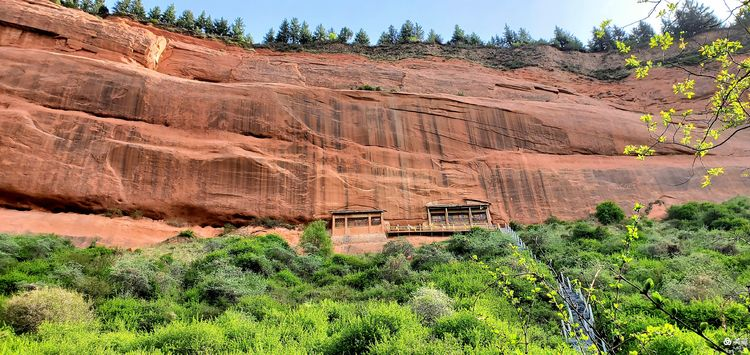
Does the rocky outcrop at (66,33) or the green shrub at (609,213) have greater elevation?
the rocky outcrop at (66,33)

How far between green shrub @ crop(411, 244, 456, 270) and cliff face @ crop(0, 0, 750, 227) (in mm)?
7932

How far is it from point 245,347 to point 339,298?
561cm

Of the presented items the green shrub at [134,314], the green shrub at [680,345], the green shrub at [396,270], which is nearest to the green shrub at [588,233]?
the green shrub at [396,270]

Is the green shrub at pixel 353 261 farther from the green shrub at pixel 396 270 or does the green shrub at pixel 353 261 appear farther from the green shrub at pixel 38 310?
the green shrub at pixel 38 310

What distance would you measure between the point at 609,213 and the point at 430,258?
15.3 meters

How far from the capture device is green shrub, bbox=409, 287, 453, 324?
1125 centimetres

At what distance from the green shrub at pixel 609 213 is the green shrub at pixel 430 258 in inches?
526

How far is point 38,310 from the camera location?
406 inches

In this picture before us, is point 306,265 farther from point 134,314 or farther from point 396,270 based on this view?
point 134,314

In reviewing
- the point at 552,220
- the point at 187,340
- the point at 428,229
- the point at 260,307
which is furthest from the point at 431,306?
the point at 552,220

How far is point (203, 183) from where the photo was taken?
26406 millimetres

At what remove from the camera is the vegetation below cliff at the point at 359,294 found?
A: 28.9ft

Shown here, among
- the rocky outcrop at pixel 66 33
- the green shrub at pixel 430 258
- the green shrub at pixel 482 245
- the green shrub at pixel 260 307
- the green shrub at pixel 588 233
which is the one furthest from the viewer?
the rocky outcrop at pixel 66 33

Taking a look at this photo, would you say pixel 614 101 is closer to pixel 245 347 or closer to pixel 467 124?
pixel 467 124
